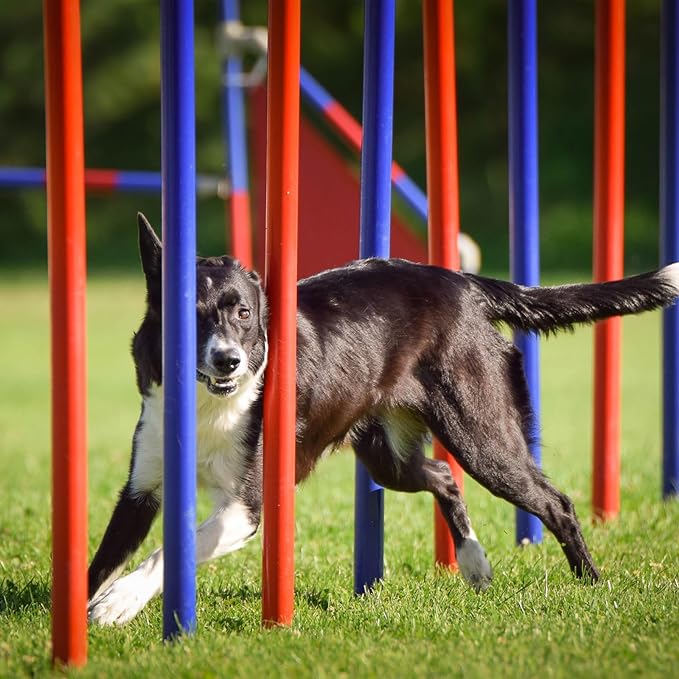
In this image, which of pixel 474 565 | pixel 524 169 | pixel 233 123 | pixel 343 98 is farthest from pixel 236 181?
pixel 343 98

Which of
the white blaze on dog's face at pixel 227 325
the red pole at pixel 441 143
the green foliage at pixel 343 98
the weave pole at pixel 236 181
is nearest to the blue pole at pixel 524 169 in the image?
the red pole at pixel 441 143

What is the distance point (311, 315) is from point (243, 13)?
25192 mm

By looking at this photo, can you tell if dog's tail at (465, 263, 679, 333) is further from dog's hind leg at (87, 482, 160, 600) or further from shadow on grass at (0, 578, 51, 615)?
shadow on grass at (0, 578, 51, 615)

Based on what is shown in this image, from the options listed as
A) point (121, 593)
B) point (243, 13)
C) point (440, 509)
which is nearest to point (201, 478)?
point (121, 593)

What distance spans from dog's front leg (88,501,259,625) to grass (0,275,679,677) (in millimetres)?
65

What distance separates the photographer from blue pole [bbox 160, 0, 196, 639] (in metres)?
3.06

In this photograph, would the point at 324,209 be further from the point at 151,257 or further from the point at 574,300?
the point at 151,257

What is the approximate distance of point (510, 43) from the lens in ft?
15.6

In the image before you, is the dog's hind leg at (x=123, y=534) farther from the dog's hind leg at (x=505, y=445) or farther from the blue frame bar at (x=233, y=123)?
the blue frame bar at (x=233, y=123)

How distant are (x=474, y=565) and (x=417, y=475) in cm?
42

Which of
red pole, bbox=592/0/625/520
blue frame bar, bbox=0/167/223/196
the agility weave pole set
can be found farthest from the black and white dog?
blue frame bar, bbox=0/167/223/196

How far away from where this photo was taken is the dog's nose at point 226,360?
3559 millimetres

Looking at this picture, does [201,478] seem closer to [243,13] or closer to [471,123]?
[471,123]

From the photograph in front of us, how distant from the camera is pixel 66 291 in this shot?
2906 mm
